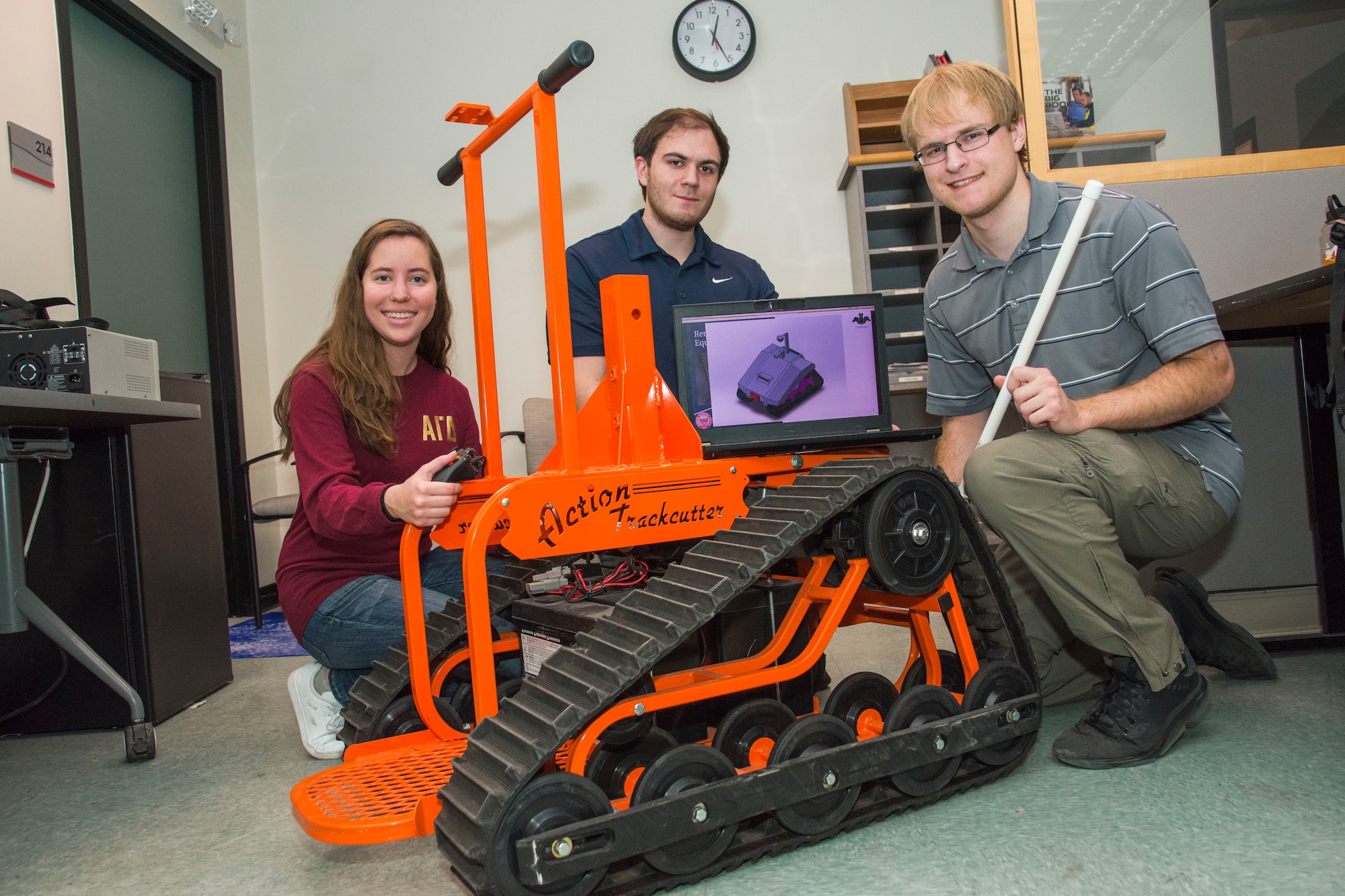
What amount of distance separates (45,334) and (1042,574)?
203cm

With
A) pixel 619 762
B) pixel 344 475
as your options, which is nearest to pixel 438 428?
pixel 344 475

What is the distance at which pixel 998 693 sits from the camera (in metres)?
1.41

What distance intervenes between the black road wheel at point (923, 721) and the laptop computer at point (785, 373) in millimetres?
404

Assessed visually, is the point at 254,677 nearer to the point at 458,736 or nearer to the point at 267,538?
the point at 458,736

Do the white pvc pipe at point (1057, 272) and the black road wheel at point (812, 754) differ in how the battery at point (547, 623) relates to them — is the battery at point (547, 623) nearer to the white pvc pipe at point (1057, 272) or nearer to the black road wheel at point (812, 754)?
the black road wheel at point (812, 754)

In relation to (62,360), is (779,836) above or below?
below

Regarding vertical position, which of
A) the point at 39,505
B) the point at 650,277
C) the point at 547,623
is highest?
the point at 650,277

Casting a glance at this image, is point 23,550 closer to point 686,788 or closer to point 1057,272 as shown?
point 686,788

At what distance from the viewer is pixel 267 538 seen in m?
4.12

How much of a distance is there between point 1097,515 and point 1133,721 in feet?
1.14

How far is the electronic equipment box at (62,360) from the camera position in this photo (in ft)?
6.05

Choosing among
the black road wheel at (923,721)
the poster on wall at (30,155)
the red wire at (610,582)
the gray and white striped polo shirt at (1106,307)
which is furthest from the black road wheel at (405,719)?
the poster on wall at (30,155)

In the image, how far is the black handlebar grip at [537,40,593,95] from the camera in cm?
121

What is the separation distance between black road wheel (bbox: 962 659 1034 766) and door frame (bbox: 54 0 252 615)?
307 cm
